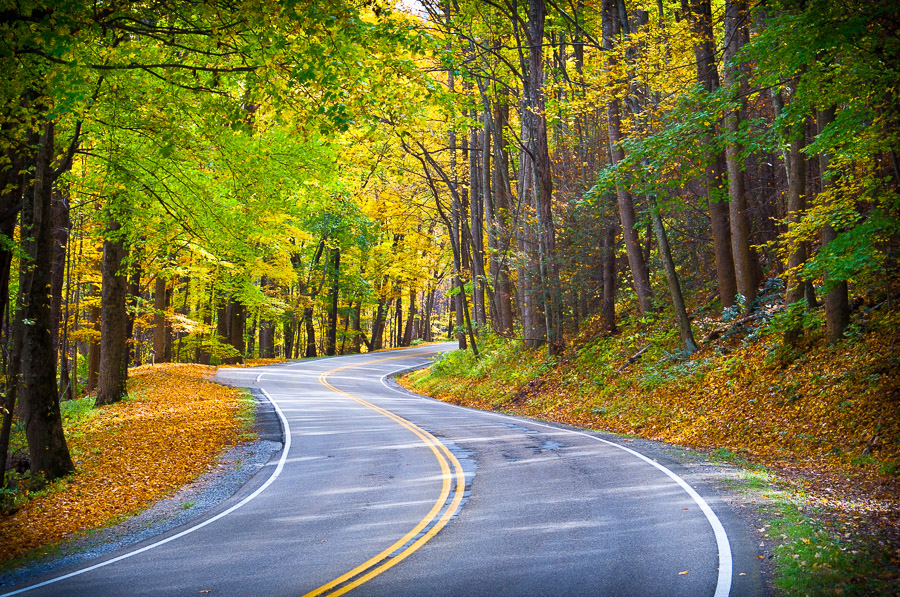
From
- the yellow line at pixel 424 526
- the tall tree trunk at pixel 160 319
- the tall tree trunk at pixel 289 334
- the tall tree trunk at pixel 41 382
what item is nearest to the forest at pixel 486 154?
the tall tree trunk at pixel 41 382

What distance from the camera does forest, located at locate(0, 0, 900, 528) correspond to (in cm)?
820

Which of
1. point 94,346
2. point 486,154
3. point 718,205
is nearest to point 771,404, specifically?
point 718,205

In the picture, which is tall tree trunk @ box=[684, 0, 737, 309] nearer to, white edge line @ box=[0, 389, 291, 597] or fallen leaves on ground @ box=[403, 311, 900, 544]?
fallen leaves on ground @ box=[403, 311, 900, 544]

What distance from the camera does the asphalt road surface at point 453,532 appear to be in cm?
579

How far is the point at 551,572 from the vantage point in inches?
231

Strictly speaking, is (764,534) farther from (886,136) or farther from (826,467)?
(886,136)

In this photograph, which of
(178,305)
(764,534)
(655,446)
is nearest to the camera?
(764,534)

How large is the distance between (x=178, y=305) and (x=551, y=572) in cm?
3877

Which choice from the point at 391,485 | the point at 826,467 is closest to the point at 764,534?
the point at 826,467

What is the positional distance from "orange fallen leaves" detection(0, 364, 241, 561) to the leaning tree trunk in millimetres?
601

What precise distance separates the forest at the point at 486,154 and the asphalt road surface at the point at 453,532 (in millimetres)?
4104

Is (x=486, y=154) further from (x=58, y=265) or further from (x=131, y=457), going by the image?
(x=131, y=457)

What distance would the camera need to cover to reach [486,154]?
1035 inches

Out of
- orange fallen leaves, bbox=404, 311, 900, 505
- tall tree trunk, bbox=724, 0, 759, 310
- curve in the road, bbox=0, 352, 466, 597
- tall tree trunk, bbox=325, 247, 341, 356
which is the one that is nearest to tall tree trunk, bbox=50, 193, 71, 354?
curve in the road, bbox=0, 352, 466, 597
